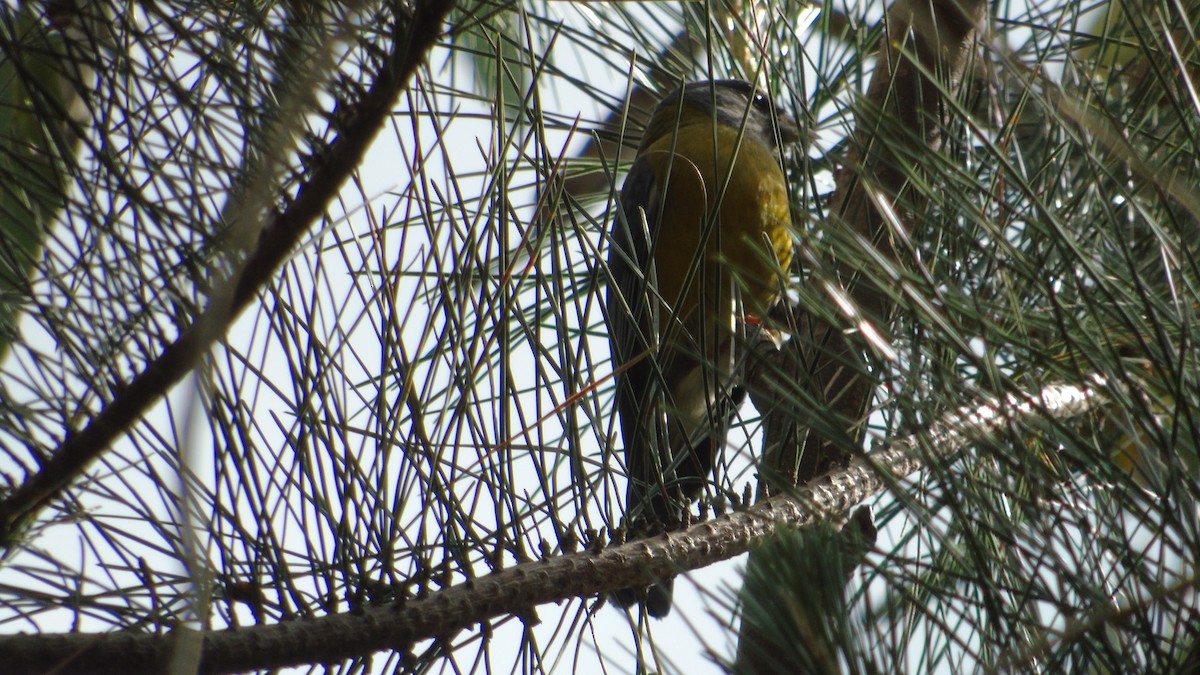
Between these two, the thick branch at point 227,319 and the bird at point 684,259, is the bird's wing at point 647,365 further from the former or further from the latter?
the thick branch at point 227,319

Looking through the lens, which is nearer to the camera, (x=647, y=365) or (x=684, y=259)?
(x=647, y=365)

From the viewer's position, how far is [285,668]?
38.6 inches

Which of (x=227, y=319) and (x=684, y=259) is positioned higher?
(x=684, y=259)

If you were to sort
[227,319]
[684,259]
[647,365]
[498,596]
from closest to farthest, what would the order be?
[227,319] → [498,596] → [647,365] → [684,259]

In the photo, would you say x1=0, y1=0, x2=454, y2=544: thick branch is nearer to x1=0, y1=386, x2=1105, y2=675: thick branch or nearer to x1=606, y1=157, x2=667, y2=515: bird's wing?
x1=0, y1=386, x2=1105, y2=675: thick branch

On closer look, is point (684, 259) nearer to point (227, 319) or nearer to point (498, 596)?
point (498, 596)

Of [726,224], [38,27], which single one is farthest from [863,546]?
[726,224]

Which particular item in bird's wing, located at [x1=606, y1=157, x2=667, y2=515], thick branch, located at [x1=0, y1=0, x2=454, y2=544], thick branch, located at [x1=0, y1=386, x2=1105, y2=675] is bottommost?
thick branch, located at [x1=0, y1=386, x2=1105, y2=675]

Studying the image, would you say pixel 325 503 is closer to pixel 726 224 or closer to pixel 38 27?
pixel 38 27

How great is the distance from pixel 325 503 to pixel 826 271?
61 cm

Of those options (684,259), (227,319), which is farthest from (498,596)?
(684,259)

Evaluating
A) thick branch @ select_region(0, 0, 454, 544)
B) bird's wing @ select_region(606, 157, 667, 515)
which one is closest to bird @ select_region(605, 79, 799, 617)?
bird's wing @ select_region(606, 157, 667, 515)

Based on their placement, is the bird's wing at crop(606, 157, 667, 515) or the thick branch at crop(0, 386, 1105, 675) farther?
the bird's wing at crop(606, 157, 667, 515)

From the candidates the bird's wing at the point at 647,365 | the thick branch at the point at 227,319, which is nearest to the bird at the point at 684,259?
the bird's wing at the point at 647,365
